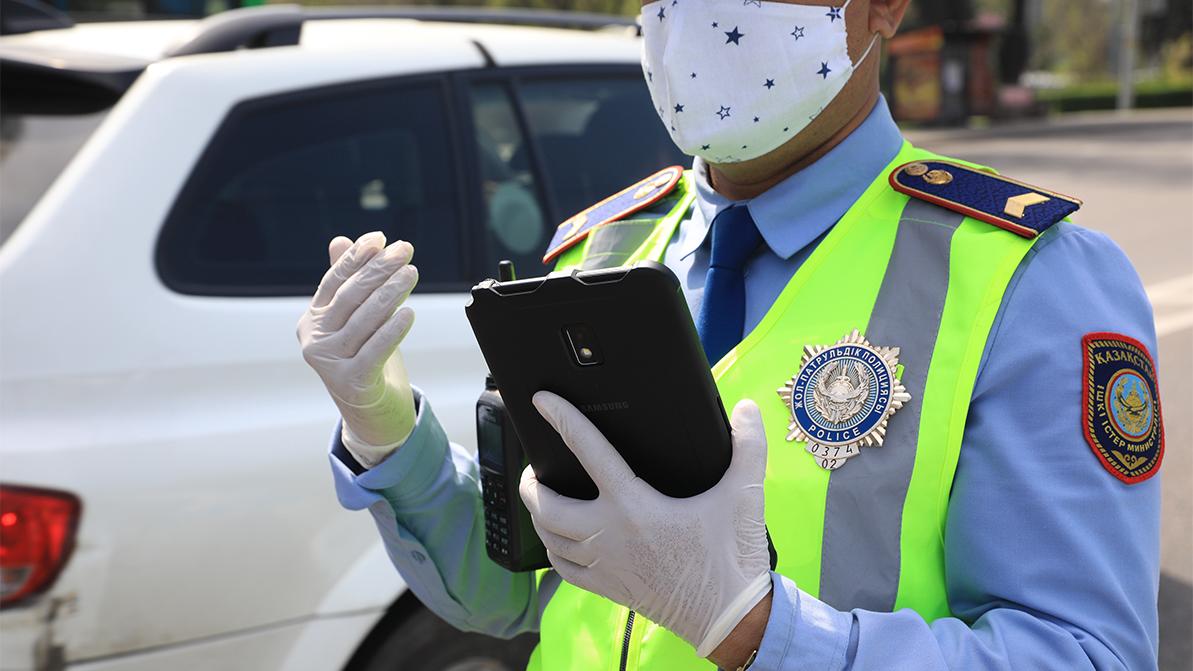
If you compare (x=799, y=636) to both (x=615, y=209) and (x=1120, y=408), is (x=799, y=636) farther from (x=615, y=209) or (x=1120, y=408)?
(x=615, y=209)

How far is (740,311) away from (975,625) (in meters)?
0.44

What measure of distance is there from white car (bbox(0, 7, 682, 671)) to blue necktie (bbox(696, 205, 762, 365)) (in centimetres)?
114

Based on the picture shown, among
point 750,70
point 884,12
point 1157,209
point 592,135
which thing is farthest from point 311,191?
point 1157,209

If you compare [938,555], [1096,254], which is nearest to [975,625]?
[938,555]

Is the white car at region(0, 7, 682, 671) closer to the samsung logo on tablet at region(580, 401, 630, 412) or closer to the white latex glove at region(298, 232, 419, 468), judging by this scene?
the white latex glove at region(298, 232, 419, 468)

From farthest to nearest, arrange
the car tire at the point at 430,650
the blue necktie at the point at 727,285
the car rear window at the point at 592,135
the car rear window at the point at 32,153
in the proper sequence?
the car rear window at the point at 592,135, the car tire at the point at 430,650, the car rear window at the point at 32,153, the blue necktie at the point at 727,285

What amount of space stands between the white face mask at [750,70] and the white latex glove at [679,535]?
1.51ft

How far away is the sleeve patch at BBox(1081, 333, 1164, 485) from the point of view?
1096mm

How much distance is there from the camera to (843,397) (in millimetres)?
1182

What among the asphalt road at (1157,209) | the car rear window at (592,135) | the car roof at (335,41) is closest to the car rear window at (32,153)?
the car roof at (335,41)

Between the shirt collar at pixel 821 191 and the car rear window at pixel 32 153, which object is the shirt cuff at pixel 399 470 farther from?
the car rear window at pixel 32 153

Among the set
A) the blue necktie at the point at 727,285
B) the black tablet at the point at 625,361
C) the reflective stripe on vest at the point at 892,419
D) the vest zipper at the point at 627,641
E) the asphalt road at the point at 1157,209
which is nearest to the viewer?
the black tablet at the point at 625,361

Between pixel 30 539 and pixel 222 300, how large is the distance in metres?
0.56

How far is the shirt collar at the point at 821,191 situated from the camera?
4.42 feet
